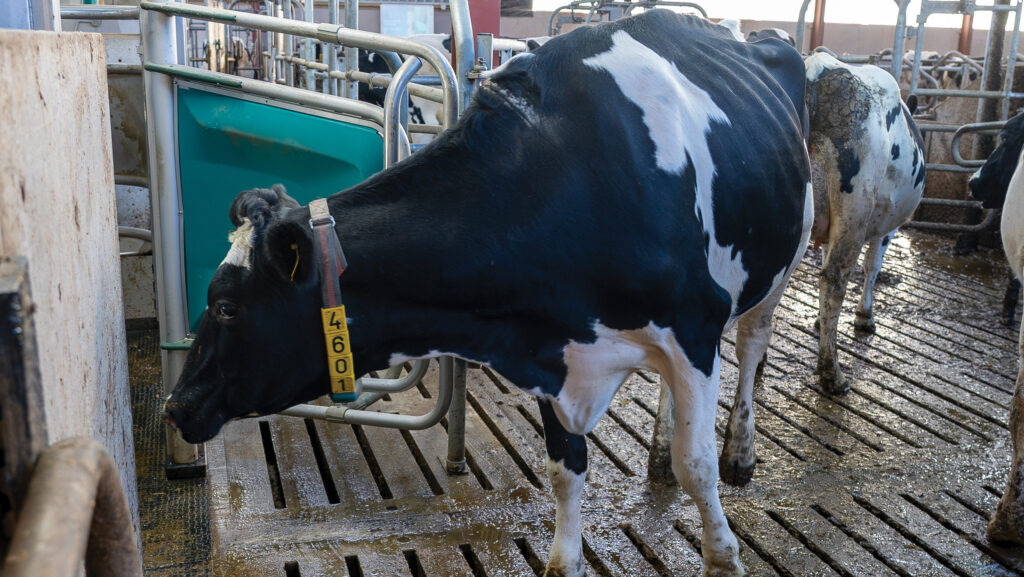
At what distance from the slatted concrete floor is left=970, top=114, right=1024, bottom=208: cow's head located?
3.11ft

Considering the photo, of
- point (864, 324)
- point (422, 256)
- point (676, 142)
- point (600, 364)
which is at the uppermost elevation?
point (676, 142)

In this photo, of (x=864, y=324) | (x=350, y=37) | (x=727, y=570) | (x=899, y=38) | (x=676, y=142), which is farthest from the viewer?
(x=899, y=38)

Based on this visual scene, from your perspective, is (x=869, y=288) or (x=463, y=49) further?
(x=869, y=288)

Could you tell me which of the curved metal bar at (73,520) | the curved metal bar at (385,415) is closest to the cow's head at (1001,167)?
the curved metal bar at (385,415)

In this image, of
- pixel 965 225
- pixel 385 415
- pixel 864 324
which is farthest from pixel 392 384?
pixel 965 225

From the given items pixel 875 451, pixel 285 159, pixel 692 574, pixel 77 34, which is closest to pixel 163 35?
pixel 285 159

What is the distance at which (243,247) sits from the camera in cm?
197

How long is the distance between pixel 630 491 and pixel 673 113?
153cm

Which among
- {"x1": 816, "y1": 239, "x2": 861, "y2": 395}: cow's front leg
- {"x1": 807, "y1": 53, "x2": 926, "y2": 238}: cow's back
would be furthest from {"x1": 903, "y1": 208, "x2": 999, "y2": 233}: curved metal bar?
{"x1": 816, "y1": 239, "x2": 861, "y2": 395}: cow's front leg

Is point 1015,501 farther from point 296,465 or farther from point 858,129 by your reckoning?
point 296,465

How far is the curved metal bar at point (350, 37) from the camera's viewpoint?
271 cm

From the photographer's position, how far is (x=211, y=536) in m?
2.85

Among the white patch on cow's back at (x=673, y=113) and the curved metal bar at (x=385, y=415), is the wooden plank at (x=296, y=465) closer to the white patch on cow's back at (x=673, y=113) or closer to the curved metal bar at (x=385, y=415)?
the curved metal bar at (x=385, y=415)

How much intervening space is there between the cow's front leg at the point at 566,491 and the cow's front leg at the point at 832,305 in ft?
7.20
